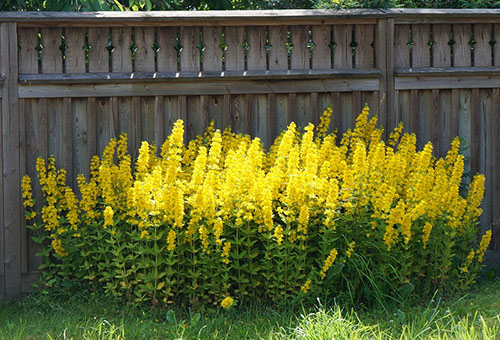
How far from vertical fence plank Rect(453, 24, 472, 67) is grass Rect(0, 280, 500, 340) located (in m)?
1.91

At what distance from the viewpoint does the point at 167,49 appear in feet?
18.5

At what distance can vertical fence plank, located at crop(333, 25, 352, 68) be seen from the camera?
5828 millimetres

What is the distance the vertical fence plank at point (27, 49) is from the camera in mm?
5504

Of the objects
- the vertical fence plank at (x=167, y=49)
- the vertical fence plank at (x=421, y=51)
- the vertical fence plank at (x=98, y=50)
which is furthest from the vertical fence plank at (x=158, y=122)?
the vertical fence plank at (x=421, y=51)

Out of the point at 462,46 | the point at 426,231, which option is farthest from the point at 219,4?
the point at 426,231

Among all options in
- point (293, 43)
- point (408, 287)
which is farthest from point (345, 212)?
point (293, 43)

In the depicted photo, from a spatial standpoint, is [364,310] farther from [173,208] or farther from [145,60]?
[145,60]

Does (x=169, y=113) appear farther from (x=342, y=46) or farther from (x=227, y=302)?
(x=227, y=302)

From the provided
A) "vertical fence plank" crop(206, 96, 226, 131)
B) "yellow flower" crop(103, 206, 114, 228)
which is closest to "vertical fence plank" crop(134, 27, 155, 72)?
"vertical fence plank" crop(206, 96, 226, 131)

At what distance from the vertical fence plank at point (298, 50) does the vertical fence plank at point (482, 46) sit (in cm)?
146

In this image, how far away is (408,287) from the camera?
484 centimetres

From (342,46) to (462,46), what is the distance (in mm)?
1032

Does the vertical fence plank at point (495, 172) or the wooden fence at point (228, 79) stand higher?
the wooden fence at point (228, 79)

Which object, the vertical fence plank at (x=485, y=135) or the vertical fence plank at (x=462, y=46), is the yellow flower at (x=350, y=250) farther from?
the vertical fence plank at (x=462, y=46)
